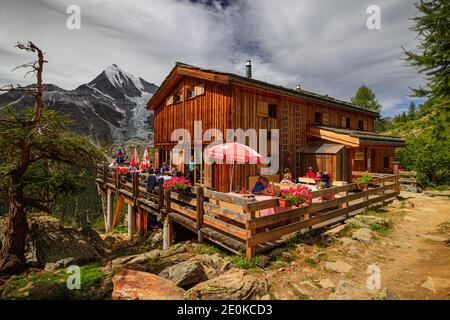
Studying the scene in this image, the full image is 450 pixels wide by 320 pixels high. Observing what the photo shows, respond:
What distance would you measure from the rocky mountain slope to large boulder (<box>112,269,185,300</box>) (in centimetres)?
8004

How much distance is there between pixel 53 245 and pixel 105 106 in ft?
327

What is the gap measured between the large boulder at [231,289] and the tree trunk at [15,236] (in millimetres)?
6073

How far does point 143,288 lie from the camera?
13.9 feet

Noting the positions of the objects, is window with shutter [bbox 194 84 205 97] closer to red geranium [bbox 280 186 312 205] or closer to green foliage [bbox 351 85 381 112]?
red geranium [bbox 280 186 312 205]

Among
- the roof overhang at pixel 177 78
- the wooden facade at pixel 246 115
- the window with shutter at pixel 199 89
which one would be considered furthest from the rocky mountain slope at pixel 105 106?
the window with shutter at pixel 199 89

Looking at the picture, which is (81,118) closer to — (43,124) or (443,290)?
(43,124)

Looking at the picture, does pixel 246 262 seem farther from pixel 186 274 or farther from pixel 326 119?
pixel 326 119

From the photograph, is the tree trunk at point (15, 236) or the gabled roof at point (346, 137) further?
the gabled roof at point (346, 137)

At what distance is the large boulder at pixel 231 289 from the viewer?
4117mm

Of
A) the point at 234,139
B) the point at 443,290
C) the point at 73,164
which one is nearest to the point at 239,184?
the point at 234,139

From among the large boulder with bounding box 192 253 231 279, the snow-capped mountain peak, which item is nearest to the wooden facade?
the large boulder with bounding box 192 253 231 279

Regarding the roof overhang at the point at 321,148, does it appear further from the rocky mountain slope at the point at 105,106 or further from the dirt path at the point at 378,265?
the rocky mountain slope at the point at 105,106
